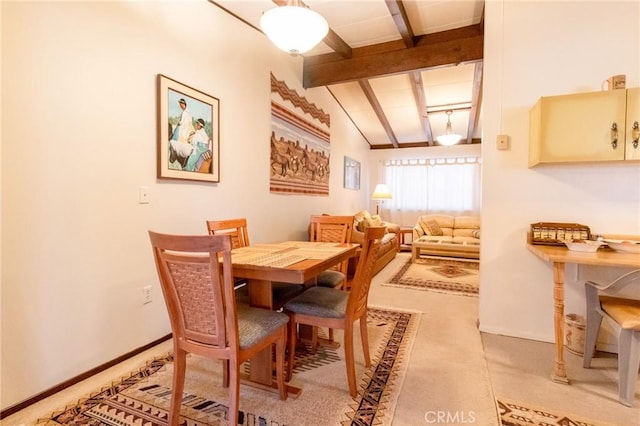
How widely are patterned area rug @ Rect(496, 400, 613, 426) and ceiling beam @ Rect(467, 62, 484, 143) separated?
3.66m

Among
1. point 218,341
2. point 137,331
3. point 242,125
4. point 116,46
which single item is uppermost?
point 116,46

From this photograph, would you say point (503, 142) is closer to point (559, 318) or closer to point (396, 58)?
point (559, 318)


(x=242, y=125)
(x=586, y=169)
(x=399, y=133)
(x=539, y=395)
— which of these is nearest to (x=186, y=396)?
(x=539, y=395)

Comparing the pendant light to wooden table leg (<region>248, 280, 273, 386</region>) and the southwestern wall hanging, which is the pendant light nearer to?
wooden table leg (<region>248, 280, 273, 386</region>)

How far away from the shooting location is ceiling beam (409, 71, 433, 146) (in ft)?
14.4

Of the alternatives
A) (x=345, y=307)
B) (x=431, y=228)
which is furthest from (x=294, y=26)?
(x=431, y=228)

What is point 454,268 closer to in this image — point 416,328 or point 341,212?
point 341,212

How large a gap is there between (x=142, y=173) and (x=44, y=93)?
0.67 meters

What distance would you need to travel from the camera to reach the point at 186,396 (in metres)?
1.71

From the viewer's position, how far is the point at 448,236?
6.14 metres

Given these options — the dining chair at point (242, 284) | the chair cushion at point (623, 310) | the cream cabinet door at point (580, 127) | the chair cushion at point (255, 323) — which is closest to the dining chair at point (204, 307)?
the chair cushion at point (255, 323)

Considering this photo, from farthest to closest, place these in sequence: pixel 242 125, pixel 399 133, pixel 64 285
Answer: pixel 399 133 < pixel 242 125 < pixel 64 285

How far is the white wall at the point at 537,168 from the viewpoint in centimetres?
225

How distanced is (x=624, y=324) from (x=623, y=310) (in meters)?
0.20
